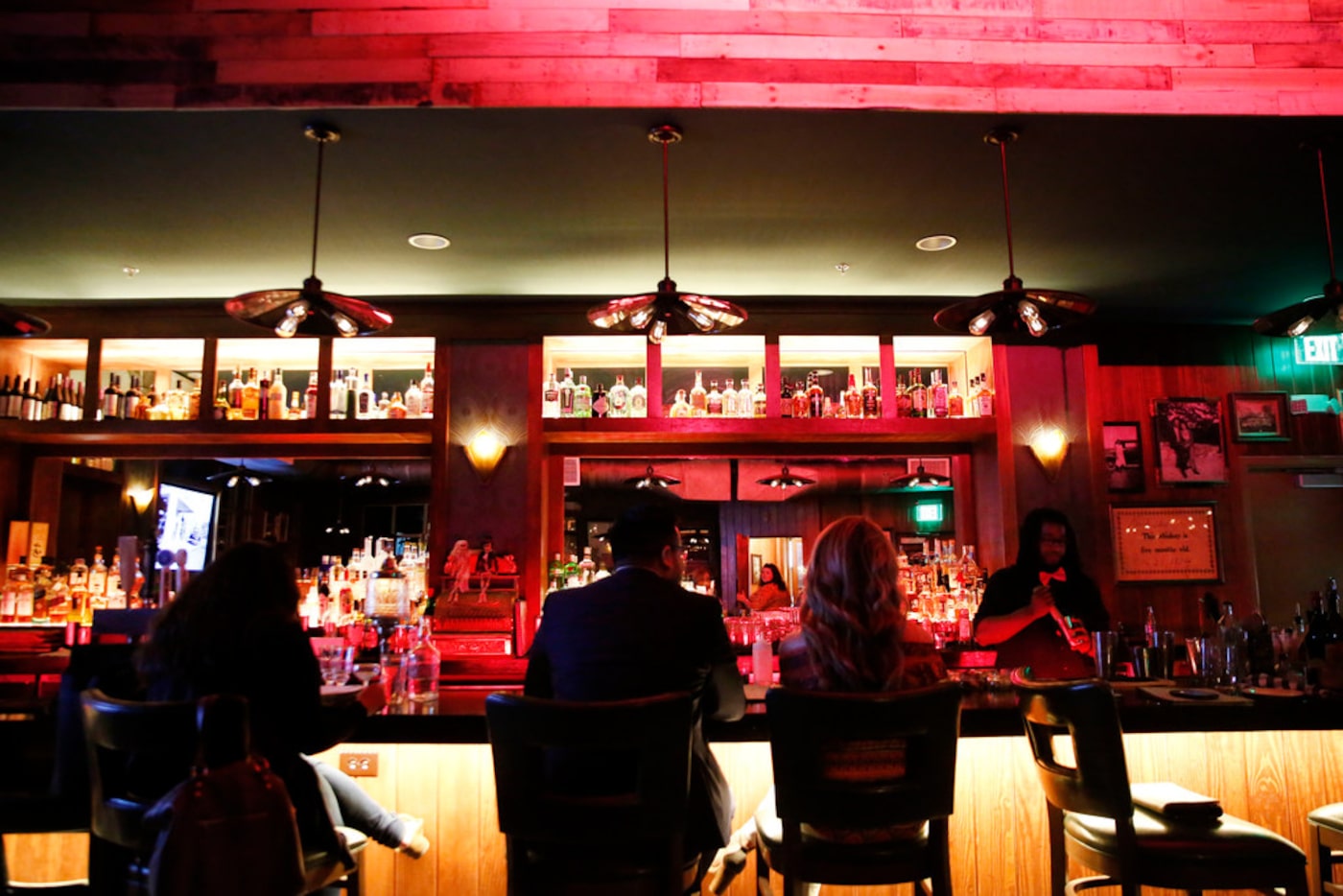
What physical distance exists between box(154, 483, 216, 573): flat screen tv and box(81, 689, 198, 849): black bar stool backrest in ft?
17.0

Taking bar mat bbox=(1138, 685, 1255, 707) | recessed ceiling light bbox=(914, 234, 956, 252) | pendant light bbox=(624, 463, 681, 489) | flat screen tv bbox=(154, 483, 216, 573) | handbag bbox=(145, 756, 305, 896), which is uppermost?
recessed ceiling light bbox=(914, 234, 956, 252)

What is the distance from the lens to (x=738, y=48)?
131 inches

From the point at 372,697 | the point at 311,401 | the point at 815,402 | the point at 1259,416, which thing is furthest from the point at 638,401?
the point at 1259,416

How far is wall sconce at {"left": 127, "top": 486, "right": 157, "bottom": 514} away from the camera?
21.9 feet

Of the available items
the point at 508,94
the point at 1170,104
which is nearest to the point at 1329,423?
the point at 1170,104

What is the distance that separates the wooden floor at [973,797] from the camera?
3027 millimetres

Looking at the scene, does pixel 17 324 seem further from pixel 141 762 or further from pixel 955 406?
pixel 955 406

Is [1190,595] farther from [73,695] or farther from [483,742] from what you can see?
[73,695]

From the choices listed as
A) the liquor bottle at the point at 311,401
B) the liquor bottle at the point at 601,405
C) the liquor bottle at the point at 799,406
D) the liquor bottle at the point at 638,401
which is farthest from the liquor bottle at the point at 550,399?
the liquor bottle at the point at 799,406

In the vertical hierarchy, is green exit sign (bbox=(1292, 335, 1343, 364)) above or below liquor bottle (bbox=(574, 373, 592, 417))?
above

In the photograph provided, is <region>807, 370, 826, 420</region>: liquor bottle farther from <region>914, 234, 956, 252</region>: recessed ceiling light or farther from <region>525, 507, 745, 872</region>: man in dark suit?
<region>525, 507, 745, 872</region>: man in dark suit

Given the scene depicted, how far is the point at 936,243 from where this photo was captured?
4875 mm

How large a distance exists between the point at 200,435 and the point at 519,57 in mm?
3734

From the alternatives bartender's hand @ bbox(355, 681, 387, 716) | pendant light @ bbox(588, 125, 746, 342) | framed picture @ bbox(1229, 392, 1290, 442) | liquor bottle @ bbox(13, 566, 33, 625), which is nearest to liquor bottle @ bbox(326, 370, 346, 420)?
liquor bottle @ bbox(13, 566, 33, 625)
